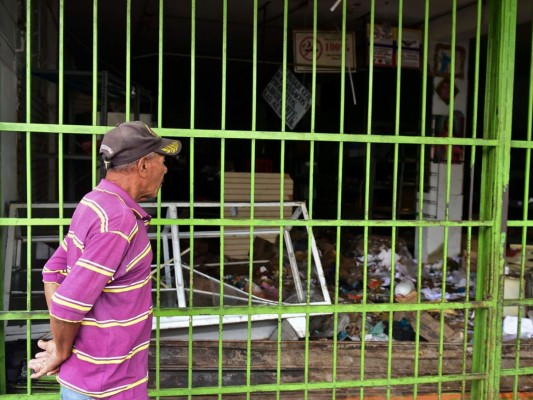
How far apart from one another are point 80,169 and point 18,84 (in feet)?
12.2

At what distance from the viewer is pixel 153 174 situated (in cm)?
194

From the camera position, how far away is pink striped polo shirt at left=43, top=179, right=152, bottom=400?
168 centimetres

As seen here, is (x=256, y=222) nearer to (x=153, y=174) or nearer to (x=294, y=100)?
(x=153, y=174)

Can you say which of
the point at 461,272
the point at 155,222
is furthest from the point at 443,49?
the point at 155,222

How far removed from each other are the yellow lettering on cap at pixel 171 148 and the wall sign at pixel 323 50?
4.73 meters

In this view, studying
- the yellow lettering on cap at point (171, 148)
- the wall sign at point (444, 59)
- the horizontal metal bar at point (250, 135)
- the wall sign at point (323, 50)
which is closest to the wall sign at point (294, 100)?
the wall sign at point (323, 50)

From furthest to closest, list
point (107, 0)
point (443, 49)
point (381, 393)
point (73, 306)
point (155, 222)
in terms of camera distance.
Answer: point (443, 49) < point (107, 0) < point (381, 393) < point (155, 222) < point (73, 306)

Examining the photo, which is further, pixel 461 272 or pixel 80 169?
pixel 80 169

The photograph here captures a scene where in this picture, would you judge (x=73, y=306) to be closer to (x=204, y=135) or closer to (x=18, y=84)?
(x=204, y=135)

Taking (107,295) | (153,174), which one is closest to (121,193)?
(153,174)

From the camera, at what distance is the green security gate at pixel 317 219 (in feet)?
8.71

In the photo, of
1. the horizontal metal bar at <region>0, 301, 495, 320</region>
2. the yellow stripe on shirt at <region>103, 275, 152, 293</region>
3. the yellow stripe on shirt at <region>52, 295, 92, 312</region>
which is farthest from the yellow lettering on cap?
the horizontal metal bar at <region>0, 301, 495, 320</region>

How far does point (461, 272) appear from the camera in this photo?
6906 mm

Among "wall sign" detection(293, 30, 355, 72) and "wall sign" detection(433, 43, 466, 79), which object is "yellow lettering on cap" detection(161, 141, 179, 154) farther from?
"wall sign" detection(433, 43, 466, 79)
